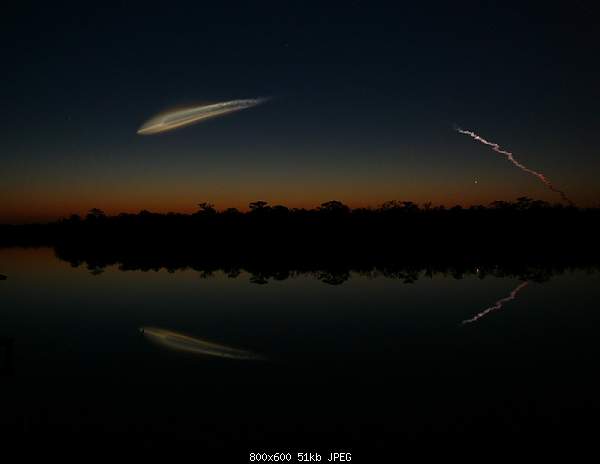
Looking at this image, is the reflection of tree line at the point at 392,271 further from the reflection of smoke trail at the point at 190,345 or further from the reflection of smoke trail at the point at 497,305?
the reflection of smoke trail at the point at 190,345

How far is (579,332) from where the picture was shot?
11867 millimetres

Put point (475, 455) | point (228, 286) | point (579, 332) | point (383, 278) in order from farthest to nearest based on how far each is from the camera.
Result: point (383, 278) → point (228, 286) → point (579, 332) → point (475, 455)

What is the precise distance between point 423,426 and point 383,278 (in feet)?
58.6

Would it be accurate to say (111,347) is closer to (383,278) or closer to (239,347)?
(239,347)

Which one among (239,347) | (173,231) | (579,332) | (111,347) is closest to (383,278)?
(579,332)

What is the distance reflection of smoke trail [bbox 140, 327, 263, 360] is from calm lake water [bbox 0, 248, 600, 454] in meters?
0.31

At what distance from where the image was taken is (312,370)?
9.16m

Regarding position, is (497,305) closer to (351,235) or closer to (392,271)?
(392,271)

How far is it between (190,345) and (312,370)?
3.71 metres

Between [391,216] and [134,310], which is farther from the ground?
[391,216]

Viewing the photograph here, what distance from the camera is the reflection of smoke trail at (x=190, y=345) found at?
10516mm

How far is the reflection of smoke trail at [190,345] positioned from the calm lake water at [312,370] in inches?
12.4

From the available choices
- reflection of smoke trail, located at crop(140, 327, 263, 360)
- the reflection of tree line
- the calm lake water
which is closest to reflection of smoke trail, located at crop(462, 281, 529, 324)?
the calm lake water

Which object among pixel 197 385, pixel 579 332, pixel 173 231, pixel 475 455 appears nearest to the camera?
pixel 475 455
